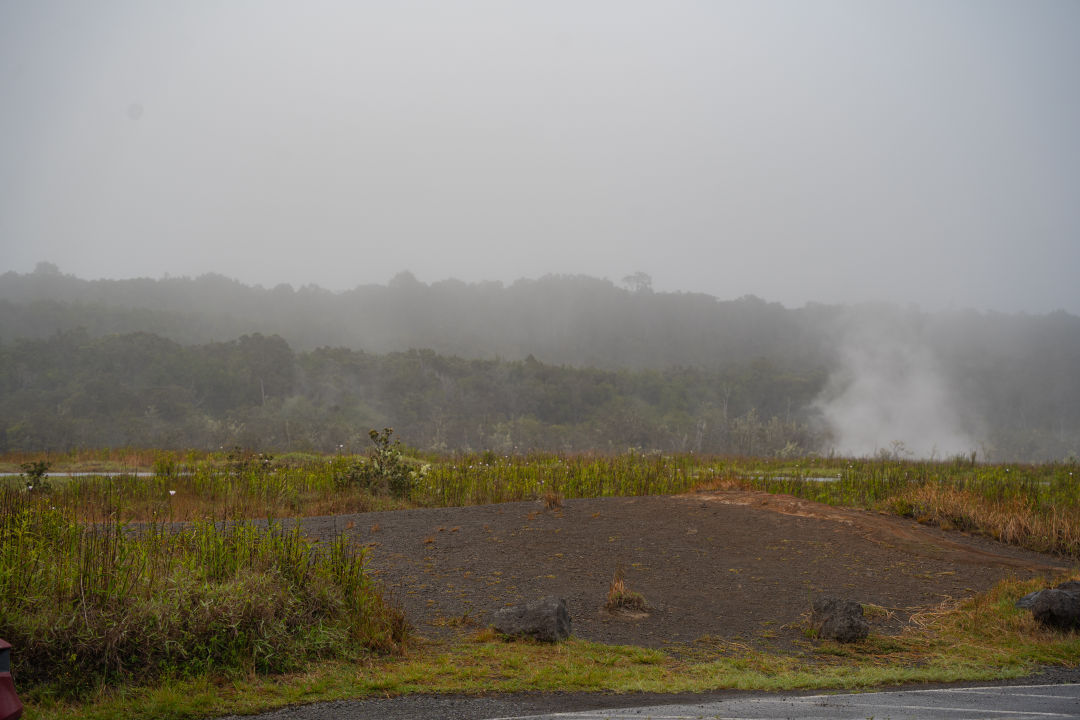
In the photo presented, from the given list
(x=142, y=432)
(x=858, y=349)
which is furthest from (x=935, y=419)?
(x=142, y=432)

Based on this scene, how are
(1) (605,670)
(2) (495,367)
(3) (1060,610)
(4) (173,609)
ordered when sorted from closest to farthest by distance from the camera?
(4) (173,609), (1) (605,670), (3) (1060,610), (2) (495,367)

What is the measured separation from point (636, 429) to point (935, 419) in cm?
3455

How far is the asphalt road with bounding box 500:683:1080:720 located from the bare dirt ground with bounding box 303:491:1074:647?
53.7 inches

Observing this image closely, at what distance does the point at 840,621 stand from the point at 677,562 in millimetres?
2569

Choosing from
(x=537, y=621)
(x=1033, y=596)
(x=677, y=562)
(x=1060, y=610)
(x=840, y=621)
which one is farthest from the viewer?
(x=677, y=562)

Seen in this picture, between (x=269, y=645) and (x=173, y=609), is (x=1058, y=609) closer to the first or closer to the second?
(x=269, y=645)

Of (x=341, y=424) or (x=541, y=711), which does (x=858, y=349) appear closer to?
(x=341, y=424)

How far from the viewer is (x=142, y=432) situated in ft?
147

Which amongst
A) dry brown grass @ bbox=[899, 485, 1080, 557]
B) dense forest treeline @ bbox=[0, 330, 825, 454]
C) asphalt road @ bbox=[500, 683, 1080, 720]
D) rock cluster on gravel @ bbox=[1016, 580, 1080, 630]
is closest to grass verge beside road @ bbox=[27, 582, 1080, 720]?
rock cluster on gravel @ bbox=[1016, 580, 1080, 630]

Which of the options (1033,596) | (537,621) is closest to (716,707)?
(537,621)

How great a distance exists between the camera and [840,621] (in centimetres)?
589

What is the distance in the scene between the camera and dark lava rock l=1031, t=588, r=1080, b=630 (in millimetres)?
6133

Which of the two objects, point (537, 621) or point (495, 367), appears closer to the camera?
point (537, 621)

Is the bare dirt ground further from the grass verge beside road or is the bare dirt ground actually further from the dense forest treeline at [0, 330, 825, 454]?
the dense forest treeline at [0, 330, 825, 454]
